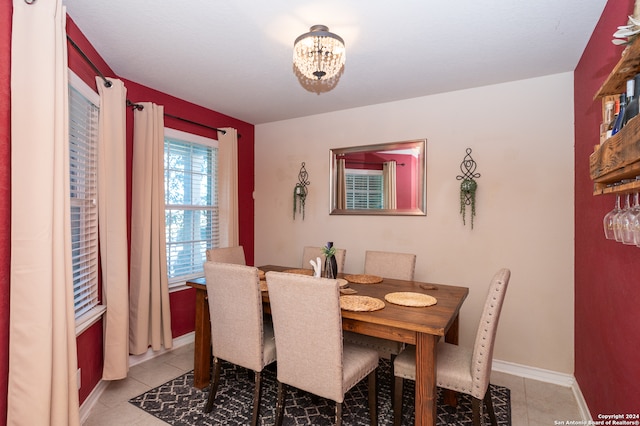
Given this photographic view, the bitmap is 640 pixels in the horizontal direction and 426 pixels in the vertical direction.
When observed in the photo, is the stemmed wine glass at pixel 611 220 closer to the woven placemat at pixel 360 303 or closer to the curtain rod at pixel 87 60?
the woven placemat at pixel 360 303

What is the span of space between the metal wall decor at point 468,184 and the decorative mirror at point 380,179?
13.6 inches

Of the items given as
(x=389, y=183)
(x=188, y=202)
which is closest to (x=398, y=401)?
(x=389, y=183)

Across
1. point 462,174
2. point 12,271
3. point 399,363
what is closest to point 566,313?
point 462,174

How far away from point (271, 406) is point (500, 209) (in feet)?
8.08

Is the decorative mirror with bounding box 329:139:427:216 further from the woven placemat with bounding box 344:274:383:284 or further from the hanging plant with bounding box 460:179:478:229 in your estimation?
the woven placemat with bounding box 344:274:383:284

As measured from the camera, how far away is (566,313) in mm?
2721

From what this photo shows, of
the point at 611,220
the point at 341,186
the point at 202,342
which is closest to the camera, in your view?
the point at 611,220

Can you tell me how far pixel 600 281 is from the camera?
2.02m

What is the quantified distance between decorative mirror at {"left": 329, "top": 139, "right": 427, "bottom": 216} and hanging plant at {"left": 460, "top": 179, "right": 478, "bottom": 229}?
0.35m

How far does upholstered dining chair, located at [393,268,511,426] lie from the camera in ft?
5.71

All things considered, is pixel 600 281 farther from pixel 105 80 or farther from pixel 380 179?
pixel 105 80

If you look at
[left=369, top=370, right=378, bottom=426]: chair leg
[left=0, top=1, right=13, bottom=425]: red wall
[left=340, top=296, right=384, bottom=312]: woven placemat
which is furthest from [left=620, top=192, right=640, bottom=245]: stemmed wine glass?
[left=0, top=1, right=13, bottom=425]: red wall

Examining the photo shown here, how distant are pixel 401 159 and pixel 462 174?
2.00ft

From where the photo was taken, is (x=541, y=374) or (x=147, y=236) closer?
(x=541, y=374)
